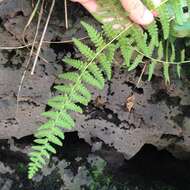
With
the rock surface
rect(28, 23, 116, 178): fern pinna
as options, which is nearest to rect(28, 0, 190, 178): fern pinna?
rect(28, 23, 116, 178): fern pinna

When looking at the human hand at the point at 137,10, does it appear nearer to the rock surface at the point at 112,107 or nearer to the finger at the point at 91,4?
the finger at the point at 91,4

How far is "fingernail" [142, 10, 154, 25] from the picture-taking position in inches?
66.7

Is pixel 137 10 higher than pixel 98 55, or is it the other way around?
pixel 137 10

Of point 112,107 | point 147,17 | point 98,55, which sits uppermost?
point 147,17

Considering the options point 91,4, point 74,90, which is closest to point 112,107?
point 74,90

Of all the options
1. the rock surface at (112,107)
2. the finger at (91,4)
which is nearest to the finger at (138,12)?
the finger at (91,4)

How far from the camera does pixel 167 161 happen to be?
8.27 ft

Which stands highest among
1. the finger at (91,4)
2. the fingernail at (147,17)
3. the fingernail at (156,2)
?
the finger at (91,4)

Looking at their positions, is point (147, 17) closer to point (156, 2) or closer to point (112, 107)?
point (156, 2)

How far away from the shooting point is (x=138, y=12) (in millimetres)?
1683

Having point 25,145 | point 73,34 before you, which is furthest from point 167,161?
point 73,34

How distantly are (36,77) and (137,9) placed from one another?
2.05 ft

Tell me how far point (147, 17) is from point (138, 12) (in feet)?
0.14

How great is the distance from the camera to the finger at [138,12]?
1658 millimetres
